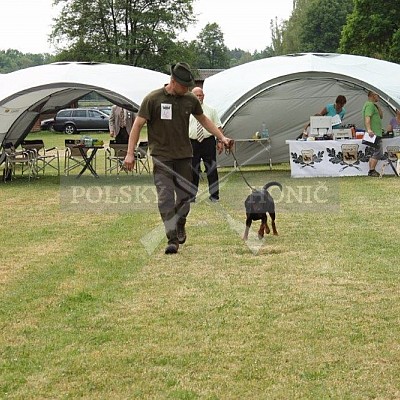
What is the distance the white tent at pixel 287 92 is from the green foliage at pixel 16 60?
122m

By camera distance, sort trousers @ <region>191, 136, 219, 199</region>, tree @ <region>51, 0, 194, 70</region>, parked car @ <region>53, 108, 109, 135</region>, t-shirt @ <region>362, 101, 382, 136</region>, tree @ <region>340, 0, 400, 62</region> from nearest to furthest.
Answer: trousers @ <region>191, 136, 219, 199</region>
t-shirt @ <region>362, 101, 382, 136</region>
parked car @ <region>53, 108, 109, 135</region>
tree @ <region>340, 0, 400, 62</region>
tree @ <region>51, 0, 194, 70</region>

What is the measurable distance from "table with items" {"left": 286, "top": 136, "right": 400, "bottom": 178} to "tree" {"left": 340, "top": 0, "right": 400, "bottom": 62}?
27.8 meters

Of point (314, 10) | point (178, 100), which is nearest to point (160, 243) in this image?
point (178, 100)

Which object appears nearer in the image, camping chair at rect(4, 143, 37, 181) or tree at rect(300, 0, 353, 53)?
camping chair at rect(4, 143, 37, 181)

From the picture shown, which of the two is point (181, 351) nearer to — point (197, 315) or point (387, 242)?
point (197, 315)

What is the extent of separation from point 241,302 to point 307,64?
10.8 meters

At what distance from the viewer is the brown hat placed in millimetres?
7926

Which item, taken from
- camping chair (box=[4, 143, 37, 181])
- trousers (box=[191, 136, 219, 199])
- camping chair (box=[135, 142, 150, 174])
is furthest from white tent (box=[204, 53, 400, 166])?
camping chair (box=[4, 143, 37, 181])

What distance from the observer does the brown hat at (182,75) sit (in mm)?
7926

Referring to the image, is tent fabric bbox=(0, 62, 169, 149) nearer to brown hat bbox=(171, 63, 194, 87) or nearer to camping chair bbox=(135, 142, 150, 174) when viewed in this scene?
camping chair bbox=(135, 142, 150, 174)

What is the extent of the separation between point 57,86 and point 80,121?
1094 inches

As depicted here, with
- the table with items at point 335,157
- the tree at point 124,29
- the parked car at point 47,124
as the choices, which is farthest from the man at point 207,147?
the tree at point 124,29

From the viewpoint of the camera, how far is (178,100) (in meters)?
8.12

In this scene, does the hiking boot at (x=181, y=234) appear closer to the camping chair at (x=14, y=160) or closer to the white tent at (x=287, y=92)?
the white tent at (x=287, y=92)
